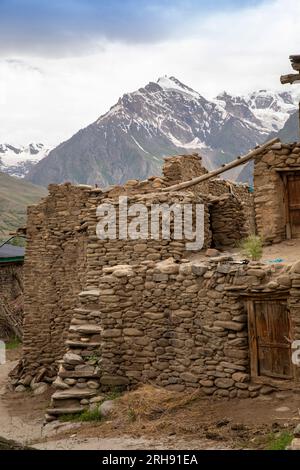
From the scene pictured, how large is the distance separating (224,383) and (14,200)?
114 meters

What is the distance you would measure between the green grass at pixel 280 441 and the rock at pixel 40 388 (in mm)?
10621

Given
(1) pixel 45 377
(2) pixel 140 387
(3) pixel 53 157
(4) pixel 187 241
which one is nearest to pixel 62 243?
(1) pixel 45 377

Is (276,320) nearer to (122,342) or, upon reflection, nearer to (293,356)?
(293,356)

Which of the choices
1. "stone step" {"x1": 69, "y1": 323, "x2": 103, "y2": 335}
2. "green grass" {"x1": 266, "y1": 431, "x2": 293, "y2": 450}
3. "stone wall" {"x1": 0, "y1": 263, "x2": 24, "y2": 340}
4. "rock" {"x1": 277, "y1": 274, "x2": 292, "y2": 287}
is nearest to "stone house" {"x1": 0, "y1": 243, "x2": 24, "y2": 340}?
"stone wall" {"x1": 0, "y1": 263, "x2": 24, "y2": 340}

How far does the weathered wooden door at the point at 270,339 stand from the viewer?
30.1ft

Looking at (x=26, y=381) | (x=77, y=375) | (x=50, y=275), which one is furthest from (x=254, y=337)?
(x=26, y=381)

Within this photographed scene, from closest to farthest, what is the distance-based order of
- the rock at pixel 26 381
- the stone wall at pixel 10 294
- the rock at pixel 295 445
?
1. the rock at pixel 295 445
2. the rock at pixel 26 381
3. the stone wall at pixel 10 294

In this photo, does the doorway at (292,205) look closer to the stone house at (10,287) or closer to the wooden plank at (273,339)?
the wooden plank at (273,339)

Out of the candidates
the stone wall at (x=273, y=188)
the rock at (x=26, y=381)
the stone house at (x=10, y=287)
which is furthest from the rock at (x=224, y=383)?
the stone house at (x=10, y=287)

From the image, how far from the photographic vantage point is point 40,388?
54.6 feet

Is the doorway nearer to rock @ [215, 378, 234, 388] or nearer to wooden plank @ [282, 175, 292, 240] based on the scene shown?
wooden plank @ [282, 175, 292, 240]

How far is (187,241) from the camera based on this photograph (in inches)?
537

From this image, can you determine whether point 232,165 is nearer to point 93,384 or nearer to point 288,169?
point 288,169

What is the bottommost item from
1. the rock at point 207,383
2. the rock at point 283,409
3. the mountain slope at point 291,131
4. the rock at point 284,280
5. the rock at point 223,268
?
the rock at point 283,409
